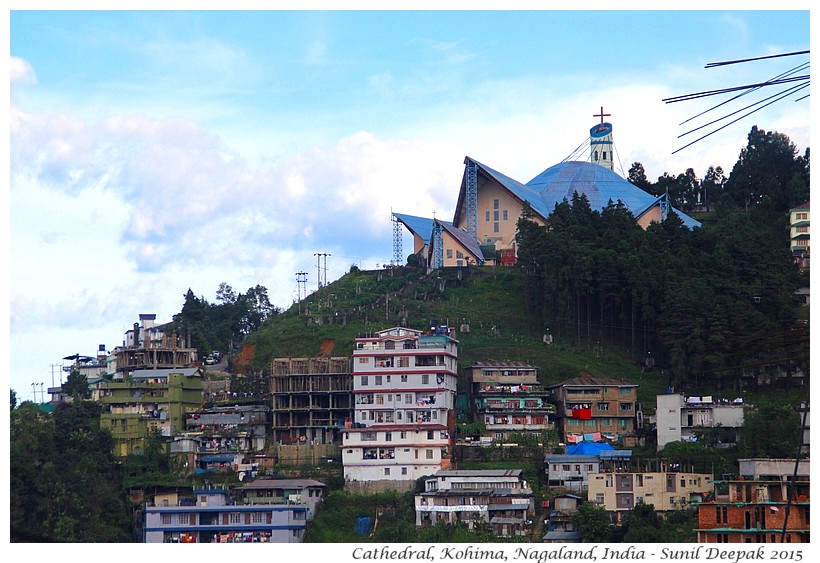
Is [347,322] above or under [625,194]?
under

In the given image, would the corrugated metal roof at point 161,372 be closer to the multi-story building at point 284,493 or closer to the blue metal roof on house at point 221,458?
the blue metal roof on house at point 221,458

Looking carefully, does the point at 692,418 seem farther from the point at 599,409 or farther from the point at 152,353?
the point at 152,353

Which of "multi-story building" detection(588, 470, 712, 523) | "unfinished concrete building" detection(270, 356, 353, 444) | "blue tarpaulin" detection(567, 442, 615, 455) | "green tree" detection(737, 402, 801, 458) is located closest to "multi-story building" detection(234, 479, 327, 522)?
"unfinished concrete building" detection(270, 356, 353, 444)

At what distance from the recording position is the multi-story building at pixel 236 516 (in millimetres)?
38031

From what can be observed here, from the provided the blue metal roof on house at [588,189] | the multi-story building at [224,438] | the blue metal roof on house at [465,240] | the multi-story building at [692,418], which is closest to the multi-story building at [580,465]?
the multi-story building at [692,418]

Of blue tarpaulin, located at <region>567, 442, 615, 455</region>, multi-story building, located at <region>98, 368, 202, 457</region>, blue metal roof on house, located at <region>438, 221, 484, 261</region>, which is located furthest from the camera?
blue metal roof on house, located at <region>438, 221, 484, 261</region>

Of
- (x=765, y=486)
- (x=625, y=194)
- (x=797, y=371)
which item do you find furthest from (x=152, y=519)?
(x=625, y=194)

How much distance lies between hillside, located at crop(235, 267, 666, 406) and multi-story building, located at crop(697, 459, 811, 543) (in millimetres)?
10961

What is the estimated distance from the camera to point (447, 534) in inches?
1443

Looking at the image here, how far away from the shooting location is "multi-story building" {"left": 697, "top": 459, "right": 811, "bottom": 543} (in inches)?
1246

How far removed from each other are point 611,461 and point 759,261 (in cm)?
1260

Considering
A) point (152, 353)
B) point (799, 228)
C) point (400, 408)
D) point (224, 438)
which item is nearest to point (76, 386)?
point (152, 353)

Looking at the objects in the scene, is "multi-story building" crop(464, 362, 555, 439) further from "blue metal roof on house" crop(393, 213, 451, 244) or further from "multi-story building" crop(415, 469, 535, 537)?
"blue metal roof on house" crop(393, 213, 451, 244)

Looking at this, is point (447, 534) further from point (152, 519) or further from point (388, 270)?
point (388, 270)
